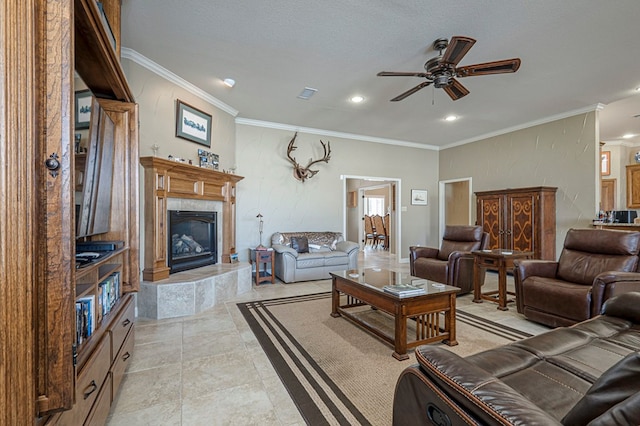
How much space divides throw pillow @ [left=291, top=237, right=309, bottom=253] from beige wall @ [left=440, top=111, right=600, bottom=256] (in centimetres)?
401

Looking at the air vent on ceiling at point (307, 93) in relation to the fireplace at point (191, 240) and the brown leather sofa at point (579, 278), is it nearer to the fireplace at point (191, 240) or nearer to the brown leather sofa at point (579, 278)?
the fireplace at point (191, 240)

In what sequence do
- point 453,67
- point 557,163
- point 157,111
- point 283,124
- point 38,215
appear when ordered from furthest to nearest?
point 283,124
point 557,163
point 157,111
point 453,67
point 38,215

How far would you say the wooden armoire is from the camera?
16.0 ft

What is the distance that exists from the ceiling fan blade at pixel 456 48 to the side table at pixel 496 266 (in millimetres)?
2295

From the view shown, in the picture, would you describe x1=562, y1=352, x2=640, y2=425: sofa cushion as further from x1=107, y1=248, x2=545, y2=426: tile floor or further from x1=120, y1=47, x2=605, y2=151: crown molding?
x1=120, y1=47, x2=605, y2=151: crown molding

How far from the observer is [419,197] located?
284 inches

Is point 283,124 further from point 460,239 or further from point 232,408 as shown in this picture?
point 232,408

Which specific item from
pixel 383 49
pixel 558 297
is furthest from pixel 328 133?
pixel 558 297

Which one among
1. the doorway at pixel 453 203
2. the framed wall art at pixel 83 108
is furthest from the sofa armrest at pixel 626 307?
the doorway at pixel 453 203

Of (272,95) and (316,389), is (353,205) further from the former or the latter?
(316,389)

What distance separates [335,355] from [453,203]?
6580mm

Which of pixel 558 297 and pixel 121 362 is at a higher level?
pixel 558 297

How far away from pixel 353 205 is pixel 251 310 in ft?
22.7

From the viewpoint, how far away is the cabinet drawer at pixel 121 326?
5.30 ft
